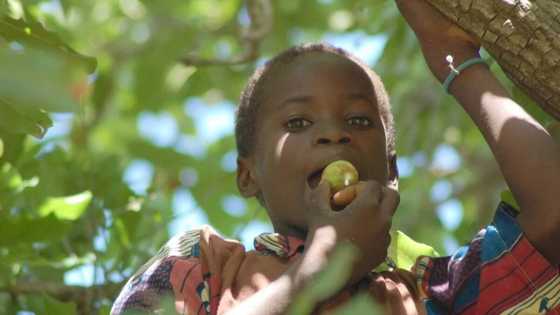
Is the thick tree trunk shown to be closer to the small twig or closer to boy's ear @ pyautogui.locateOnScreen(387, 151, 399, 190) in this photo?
→ boy's ear @ pyautogui.locateOnScreen(387, 151, 399, 190)

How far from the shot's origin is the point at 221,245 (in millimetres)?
2529

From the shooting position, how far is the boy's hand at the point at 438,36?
8.01 feet

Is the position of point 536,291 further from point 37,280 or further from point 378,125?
point 37,280

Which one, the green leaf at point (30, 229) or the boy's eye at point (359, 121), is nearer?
the boy's eye at point (359, 121)

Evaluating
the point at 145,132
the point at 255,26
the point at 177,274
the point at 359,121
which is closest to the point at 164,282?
the point at 177,274

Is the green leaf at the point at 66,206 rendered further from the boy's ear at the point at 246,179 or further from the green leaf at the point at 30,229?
the boy's ear at the point at 246,179

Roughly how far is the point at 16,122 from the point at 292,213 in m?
Answer: 0.69

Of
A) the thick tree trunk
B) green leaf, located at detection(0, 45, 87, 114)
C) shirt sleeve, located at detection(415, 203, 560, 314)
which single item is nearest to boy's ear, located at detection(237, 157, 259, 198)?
shirt sleeve, located at detection(415, 203, 560, 314)

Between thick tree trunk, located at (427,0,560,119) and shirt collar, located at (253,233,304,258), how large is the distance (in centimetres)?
64

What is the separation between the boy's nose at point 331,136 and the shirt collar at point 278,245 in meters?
0.24

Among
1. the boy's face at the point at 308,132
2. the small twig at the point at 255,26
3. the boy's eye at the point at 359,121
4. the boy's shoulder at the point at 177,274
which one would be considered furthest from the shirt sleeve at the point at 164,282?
the small twig at the point at 255,26

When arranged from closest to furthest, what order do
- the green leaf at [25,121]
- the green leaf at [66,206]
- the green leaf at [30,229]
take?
the green leaf at [25,121]
the green leaf at [30,229]
the green leaf at [66,206]

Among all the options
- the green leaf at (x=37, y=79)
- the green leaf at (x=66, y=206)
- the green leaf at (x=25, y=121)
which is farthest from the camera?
the green leaf at (x=66, y=206)

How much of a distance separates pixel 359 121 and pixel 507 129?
1.53 ft
